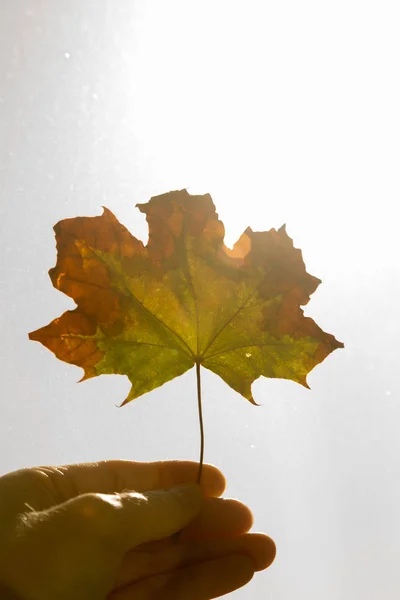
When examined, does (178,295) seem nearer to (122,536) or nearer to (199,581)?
(122,536)

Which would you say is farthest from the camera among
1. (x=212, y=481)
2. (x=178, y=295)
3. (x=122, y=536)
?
(x=212, y=481)

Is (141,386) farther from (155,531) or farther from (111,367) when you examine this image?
(155,531)

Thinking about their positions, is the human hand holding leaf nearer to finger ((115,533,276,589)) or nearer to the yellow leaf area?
the yellow leaf area

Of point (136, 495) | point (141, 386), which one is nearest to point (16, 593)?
point (136, 495)

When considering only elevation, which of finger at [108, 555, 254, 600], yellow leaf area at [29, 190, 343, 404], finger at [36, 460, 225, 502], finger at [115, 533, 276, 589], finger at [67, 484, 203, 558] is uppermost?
yellow leaf area at [29, 190, 343, 404]

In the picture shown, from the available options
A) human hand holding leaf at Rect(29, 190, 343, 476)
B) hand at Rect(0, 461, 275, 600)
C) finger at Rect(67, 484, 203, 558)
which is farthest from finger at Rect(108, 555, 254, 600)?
human hand holding leaf at Rect(29, 190, 343, 476)

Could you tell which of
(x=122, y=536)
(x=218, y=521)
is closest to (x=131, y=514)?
(x=122, y=536)

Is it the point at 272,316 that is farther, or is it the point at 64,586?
the point at 272,316
